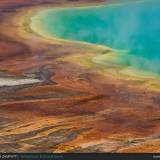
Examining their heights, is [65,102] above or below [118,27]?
below

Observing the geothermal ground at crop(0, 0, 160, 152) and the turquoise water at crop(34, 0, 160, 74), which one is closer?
the geothermal ground at crop(0, 0, 160, 152)

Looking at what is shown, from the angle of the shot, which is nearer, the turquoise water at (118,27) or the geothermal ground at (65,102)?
the geothermal ground at (65,102)

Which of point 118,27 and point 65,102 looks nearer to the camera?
point 65,102

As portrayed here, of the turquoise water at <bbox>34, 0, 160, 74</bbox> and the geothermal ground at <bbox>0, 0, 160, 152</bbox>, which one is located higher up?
the turquoise water at <bbox>34, 0, 160, 74</bbox>

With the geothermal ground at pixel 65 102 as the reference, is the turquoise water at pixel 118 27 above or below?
above
